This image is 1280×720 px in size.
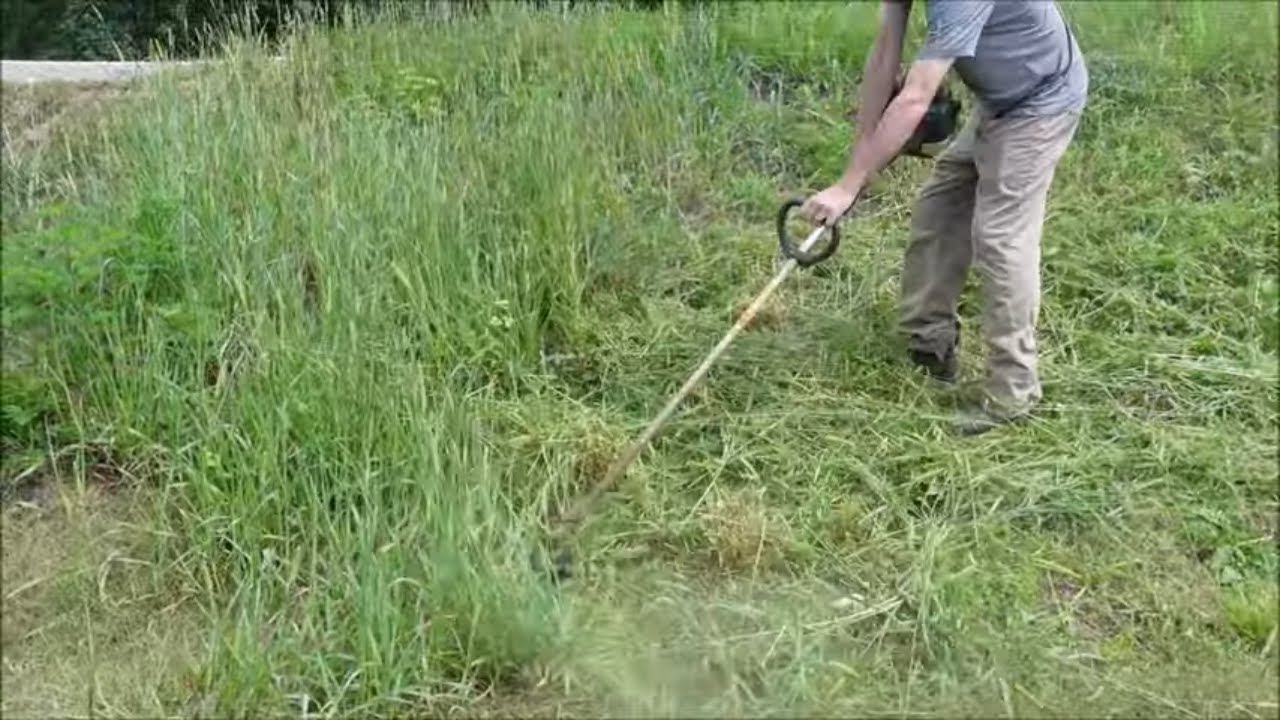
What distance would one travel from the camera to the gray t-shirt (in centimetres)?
343

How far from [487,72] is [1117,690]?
142 inches

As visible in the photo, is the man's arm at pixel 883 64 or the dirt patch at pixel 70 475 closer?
the dirt patch at pixel 70 475

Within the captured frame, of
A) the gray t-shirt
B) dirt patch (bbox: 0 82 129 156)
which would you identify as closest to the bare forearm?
the gray t-shirt

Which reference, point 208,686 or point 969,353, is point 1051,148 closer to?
point 969,353

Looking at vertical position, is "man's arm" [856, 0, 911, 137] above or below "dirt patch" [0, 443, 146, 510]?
above

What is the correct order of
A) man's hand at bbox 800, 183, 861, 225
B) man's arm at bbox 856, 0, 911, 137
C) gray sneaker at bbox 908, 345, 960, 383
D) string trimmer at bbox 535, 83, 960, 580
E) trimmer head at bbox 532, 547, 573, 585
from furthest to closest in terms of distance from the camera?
gray sneaker at bbox 908, 345, 960, 383 < man's arm at bbox 856, 0, 911, 137 < man's hand at bbox 800, 183, 861, 225 < string trimmer at bbox 535, 83, 960, 580 < trimmer head at bbox 532, 547, 573, 585

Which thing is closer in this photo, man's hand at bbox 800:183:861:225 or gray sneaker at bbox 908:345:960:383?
man's hand at bbox 800:183:861:225

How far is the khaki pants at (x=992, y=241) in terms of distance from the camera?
146 inches

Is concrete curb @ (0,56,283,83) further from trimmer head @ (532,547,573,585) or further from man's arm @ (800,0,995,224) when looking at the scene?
man's arm @ (800,0,995,224)

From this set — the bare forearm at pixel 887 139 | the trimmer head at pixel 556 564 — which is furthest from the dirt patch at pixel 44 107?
the bare forearm at pixel 887 139

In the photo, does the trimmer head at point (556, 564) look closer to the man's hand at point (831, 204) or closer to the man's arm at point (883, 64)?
the man's hand at point (831, 204)

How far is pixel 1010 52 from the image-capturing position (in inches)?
141

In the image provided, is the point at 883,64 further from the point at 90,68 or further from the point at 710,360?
the point at 90,68

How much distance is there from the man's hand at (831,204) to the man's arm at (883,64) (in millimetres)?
374
